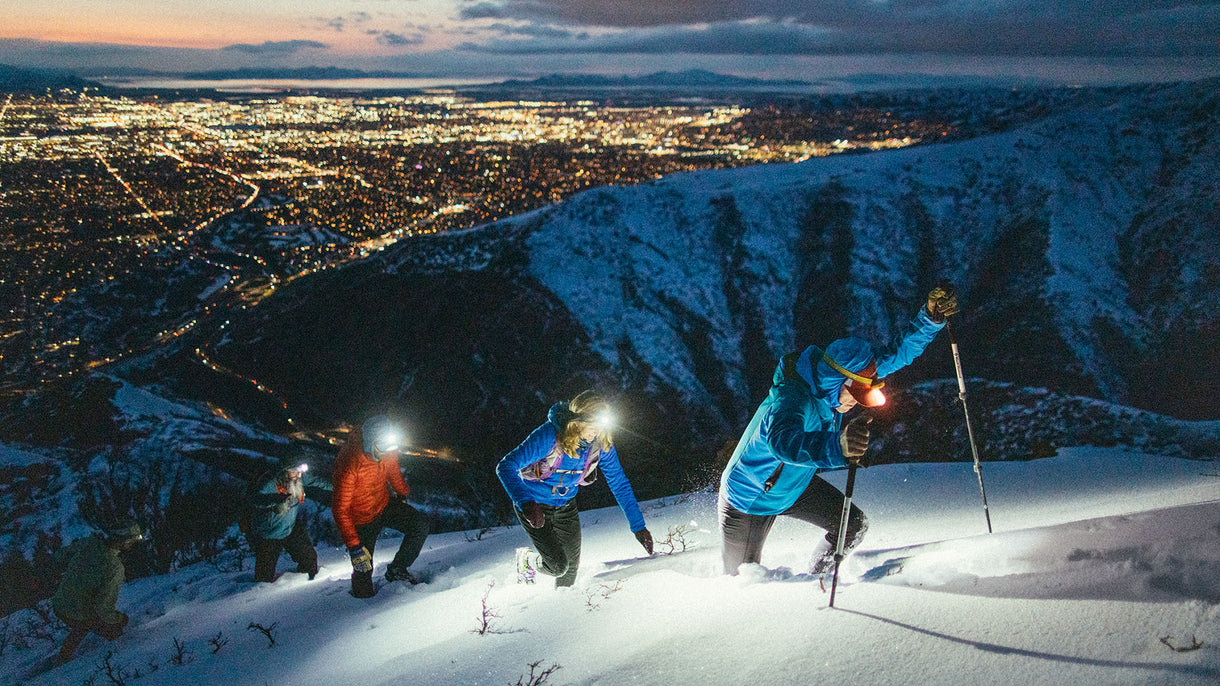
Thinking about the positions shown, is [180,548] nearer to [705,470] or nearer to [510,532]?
[510,532]

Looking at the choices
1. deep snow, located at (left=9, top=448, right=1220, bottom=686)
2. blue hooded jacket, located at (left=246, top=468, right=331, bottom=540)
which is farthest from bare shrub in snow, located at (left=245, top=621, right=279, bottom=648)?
blue hooded jacket, located at (left=246, top=468, right=331, bottom=540)

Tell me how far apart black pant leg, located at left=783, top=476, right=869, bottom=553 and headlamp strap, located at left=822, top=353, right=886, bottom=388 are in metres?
1.18

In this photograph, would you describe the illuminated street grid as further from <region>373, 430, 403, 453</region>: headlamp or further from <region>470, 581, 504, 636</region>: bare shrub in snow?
<region>470, 581, 504, 636</region>: bare shrub in snow

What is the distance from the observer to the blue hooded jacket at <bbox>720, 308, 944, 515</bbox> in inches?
126

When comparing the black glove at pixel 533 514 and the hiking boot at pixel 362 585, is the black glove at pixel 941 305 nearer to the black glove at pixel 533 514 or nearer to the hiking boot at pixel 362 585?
the black glove at pixel 533 514

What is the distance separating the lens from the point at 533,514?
14.9 feet

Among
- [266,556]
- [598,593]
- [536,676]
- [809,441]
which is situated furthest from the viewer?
[266,556]

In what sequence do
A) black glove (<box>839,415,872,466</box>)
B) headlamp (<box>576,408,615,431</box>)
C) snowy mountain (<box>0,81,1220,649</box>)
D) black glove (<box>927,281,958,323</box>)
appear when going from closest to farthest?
black glove (<box>839,415,872,466</box>), headlamp (<box>576,408,615,431</box>), black glove (<box>927,281,958,323</box>), snowy mountain (<box>0,81,1220,649</box>)

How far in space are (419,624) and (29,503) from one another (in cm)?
1496

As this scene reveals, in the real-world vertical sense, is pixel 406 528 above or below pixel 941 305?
below

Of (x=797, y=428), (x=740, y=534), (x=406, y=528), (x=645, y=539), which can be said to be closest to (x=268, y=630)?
(x=406, y=528)

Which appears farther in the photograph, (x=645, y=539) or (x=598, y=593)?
(x=645, y=539)

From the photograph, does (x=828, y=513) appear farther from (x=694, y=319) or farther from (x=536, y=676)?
(x=694, y=319)

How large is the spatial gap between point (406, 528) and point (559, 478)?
7.12ft
